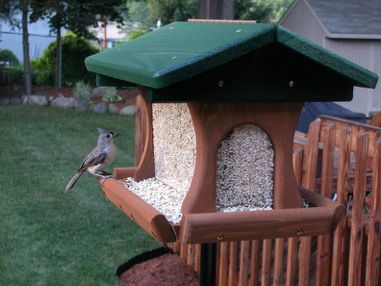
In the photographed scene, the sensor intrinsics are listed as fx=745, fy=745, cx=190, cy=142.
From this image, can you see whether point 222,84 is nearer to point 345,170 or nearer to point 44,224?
point 345,170

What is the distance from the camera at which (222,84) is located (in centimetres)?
268

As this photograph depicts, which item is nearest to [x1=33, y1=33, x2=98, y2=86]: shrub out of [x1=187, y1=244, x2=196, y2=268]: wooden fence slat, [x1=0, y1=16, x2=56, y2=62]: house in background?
[x1=0, y1=16, x2=56, y2=62]: house in background

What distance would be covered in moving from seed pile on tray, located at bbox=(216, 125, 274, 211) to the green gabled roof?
39cm

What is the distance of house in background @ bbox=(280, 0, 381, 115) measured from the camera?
1534 cm

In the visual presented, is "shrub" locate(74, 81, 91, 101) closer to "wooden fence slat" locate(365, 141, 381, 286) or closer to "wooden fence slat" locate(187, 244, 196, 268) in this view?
"wooden fence slat" locate(187, 244, 196, 268)

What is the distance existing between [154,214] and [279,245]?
2042 mm

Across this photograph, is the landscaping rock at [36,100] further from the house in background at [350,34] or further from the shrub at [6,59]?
the house in background at [350,34]

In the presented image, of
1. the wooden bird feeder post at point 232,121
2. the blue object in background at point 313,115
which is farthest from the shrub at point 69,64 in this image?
the wooden bird feeder post at point 232,121

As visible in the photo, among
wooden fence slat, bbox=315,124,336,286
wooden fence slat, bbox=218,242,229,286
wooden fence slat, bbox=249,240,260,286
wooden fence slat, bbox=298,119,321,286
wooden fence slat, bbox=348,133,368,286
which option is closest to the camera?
wooden fence slat, bbox=348,133,368,286

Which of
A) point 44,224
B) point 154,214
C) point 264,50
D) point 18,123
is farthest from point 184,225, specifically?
point 18,123

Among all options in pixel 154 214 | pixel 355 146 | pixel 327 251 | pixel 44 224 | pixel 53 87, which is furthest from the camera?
pixel 53 87

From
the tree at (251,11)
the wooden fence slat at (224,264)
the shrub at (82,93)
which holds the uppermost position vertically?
the tree at (251,11)

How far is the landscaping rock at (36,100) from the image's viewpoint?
1642cm

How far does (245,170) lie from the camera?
2959 millimetres
